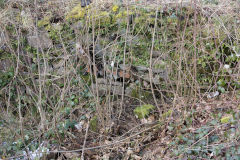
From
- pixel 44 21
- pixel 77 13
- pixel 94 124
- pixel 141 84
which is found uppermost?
pixel 77 13

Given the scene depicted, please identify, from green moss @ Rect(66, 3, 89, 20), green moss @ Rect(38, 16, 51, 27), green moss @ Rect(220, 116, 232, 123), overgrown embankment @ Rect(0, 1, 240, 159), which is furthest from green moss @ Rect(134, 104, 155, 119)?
green moss @ Rect(38, 16, 51, 27)

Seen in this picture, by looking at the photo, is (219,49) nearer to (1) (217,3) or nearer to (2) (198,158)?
(1) (217,3)

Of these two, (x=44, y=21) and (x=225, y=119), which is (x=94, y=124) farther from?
(x=44, y=21)

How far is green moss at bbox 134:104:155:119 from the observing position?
10.6 ft

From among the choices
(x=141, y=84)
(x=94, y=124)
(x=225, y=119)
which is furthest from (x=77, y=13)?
(x=225, y=119)

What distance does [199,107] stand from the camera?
2.96 meters

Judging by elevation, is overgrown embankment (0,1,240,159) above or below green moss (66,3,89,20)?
below

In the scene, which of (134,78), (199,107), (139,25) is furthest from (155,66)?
(199,107)

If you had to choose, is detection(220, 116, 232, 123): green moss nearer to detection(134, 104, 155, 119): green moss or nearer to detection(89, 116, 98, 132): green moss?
detection(134, 104, 155, 119): green moss

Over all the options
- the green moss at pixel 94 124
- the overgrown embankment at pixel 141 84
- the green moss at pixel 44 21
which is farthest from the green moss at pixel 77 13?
the green moss at pixel 94 124

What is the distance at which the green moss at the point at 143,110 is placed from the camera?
10.6 ft

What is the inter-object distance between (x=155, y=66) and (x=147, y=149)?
3.88ft

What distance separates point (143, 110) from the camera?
10.7 feet

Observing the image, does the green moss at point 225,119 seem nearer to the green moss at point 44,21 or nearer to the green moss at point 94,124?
the green moss at point 94,124
